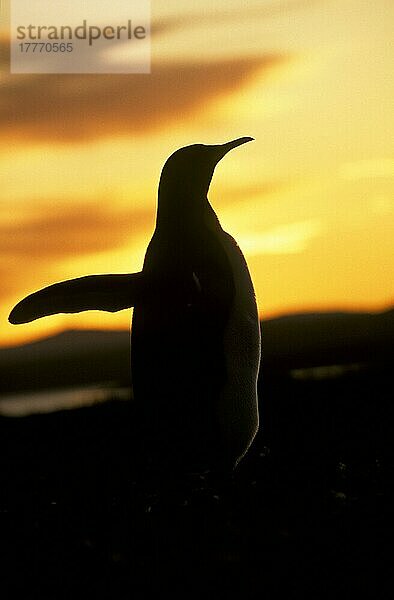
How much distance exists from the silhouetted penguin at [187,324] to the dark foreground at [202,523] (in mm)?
94

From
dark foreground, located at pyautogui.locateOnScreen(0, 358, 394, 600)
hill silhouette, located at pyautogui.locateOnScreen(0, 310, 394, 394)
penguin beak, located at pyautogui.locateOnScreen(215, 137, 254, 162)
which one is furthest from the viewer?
hill silhouette, located at pyautogui.locateOnScreen(0, 310, 394, 394)

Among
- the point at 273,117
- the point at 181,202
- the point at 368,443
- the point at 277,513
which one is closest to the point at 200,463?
the point at 277,513

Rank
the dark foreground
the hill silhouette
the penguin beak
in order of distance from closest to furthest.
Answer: the dark foreground, the penguin beak, the hill silhouette

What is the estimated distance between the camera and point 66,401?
2.98 m

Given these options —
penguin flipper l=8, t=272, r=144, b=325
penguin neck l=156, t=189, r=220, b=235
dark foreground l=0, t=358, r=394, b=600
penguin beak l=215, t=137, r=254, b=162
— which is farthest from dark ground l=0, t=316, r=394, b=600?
penguin beak l=215, t=137, r=254, b=162

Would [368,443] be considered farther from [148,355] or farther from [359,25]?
[359,25]

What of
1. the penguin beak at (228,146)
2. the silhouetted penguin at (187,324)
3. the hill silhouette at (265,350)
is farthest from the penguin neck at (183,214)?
the hill silhouette at (265,350)

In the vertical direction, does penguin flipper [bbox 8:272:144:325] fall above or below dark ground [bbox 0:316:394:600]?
above

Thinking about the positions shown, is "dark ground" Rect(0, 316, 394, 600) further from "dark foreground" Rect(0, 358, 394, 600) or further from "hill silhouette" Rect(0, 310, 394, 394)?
"hill silhouette" Rect(0, 310, 394, 394)

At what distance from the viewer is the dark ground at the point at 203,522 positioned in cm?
162

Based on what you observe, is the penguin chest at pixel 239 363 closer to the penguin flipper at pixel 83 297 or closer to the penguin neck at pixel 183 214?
the penguin neck at pixel 183 214

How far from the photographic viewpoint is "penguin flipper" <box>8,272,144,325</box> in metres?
1.80

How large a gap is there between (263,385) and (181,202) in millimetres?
1670

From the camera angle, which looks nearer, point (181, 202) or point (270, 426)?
point (181, 202)
